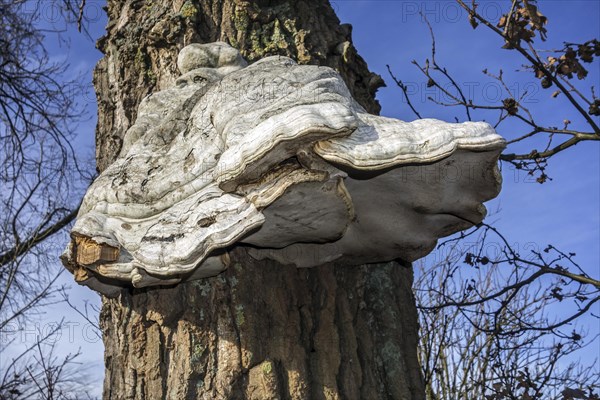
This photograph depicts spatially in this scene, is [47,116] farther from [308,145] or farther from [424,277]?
[308,145]

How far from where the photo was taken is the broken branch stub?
2539 mm

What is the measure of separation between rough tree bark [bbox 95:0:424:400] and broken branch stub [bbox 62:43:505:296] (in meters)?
0.18

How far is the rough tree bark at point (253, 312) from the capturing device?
3.14 m

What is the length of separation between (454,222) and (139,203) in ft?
4.93

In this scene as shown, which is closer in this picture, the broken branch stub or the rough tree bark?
the broken branch stub

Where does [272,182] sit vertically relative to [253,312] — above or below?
above

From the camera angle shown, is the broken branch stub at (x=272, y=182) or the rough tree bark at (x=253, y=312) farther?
the rough tree bark at (x=253, y=312)

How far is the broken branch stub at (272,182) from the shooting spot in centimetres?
254

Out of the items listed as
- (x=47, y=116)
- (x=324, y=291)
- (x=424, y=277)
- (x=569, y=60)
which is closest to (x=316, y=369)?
(x=324, y=291)

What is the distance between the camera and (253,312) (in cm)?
321

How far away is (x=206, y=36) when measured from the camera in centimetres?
412

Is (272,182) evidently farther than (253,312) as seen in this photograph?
No

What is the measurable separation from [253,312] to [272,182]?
0.87m

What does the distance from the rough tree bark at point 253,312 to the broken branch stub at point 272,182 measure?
181mm
